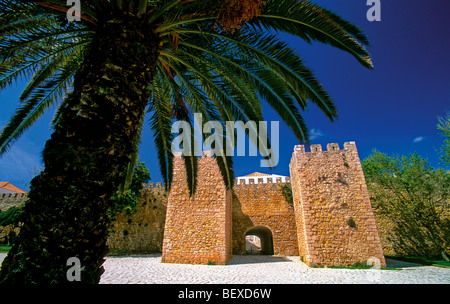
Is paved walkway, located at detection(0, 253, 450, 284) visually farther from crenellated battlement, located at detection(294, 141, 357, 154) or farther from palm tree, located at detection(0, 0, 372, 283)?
crenellated battlement, located at detection(294, 141, 357, 154)

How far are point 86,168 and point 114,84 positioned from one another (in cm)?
84

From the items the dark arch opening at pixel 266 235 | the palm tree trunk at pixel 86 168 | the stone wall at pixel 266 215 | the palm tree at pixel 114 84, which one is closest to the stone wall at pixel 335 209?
the stone wall at pixel 266 215

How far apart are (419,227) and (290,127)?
14.2 meters

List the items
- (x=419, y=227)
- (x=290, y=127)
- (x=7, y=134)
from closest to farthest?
(x=290, y=127) → (x=7, y=134) → (x=419, y=227)

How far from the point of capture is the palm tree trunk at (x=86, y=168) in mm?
1326

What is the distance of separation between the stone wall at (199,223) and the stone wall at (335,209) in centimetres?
397

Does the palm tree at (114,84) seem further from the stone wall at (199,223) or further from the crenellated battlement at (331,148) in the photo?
the crenellated battlement at (331,148)

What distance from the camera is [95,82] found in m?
1.82

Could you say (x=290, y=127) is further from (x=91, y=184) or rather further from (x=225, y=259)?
(x=225, y=259)

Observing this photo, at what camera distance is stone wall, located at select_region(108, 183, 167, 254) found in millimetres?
14077

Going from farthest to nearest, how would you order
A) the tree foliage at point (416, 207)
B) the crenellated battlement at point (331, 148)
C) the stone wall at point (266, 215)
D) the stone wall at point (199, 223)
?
the stone wall at point (266, 215) → the tree foliage at point (416, 207) → the crenellated battlement at point (331, 148) → the stone wall at point (199, 223)

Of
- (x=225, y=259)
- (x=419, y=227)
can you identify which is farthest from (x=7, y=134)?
(x=419, y=227)

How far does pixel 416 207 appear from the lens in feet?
40.2

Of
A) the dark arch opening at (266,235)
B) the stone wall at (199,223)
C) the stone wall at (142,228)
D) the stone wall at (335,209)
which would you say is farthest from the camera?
the dark arch opening at (266,235)
